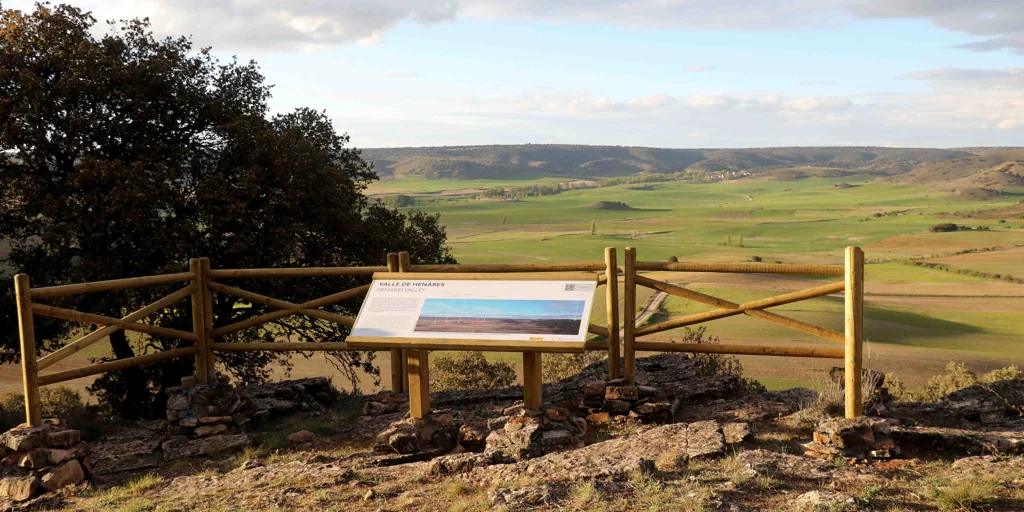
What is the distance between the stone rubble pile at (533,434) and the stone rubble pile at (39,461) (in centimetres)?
434

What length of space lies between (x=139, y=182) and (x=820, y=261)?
97.2 m

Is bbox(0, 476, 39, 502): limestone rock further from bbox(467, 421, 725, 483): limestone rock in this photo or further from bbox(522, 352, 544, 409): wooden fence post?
bbox(522, 352, 544, 409): wooden fence post

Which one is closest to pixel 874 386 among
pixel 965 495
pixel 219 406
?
pixel 965 495

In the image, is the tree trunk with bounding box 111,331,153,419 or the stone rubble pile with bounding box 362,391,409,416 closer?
the stone rubble pile with bounding box 362,391,409,416

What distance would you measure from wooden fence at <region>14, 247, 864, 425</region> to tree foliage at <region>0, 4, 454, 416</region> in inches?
136

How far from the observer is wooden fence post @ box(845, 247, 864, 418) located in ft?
25.8

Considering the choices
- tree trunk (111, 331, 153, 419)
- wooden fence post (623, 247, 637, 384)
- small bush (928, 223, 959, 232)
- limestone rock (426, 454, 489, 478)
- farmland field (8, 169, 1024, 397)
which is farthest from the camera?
small bush (928, 223, 959, 232)

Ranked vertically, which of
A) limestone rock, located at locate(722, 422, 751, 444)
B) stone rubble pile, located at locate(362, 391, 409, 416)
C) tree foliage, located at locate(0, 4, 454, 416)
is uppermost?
tree foliage, located at locate(0, 4, 454, 416)

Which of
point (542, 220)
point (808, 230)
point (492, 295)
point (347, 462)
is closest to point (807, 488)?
point (492, 295)

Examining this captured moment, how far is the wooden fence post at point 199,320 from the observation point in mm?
10469

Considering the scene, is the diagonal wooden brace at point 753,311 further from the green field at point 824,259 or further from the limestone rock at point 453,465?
the green field at point 824,259

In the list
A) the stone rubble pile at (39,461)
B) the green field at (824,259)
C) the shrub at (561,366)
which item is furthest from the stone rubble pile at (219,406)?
the green field at (824,259)

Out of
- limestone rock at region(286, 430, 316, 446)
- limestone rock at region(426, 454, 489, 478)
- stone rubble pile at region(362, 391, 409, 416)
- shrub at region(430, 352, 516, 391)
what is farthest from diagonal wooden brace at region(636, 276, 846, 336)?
shrub at region(430, 352, 516, 391)

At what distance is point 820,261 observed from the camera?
99.0 metres
